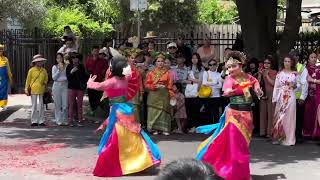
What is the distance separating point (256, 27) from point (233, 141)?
664 cm

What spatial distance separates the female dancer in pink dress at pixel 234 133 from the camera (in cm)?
780

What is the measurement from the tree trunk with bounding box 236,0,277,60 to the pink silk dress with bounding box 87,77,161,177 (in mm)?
6053

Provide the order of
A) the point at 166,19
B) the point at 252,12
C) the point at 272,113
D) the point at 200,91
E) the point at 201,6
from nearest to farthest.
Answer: the point at 272,113, the point at 200,91, the point at 252,12, the point at 166,19, the point at 201,6

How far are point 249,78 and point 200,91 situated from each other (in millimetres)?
4216

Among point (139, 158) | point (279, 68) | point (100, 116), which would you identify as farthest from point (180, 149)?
point (100, 116)

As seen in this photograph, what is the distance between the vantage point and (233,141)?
780 centimetres

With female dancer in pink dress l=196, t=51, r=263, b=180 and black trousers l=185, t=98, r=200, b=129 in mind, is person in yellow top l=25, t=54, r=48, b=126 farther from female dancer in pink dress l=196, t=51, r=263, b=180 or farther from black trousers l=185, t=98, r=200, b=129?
female dancer in pink dress l=196, t=51, r=263, b=180

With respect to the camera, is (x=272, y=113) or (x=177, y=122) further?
(x=177, y=122)

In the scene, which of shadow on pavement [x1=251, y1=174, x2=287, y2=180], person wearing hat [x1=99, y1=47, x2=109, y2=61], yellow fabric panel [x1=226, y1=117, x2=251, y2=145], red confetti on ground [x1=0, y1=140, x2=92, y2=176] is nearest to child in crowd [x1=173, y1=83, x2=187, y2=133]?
person wearing hat [x1=99, y1=47, x2=109, y2=61]

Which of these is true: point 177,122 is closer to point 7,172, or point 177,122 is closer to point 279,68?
point 279,68

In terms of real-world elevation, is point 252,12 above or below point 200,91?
above

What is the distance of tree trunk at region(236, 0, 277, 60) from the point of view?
45.6 ft

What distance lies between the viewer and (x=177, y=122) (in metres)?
12.5

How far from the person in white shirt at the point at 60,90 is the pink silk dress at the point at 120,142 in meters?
4.91
